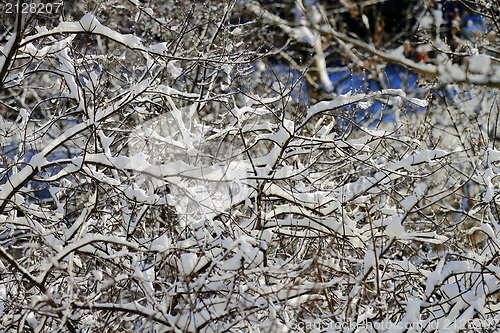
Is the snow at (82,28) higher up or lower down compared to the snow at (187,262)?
higher up

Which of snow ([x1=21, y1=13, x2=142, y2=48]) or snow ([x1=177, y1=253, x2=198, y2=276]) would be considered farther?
snow ([x1=21, y1=13, x2=142, y2=48])

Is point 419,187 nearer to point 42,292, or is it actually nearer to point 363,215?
point 363,215

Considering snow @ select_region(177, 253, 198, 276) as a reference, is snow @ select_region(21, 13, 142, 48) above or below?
above

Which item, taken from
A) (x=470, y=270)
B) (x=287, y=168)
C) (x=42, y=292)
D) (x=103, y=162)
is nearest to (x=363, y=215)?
(x=287, y=168)

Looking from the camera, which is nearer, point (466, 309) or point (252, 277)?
point (466, 309)

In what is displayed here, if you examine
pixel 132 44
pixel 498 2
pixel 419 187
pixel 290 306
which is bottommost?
pixel 290 306

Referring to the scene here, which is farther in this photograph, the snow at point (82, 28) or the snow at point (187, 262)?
the snow at point (82, 28)

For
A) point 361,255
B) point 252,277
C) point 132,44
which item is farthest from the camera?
point 361,255

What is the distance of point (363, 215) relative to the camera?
3.95m

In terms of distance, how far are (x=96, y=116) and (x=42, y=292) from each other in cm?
116

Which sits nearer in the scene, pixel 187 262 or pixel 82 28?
pixel 187 262

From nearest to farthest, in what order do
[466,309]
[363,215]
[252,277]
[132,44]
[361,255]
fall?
[466,309] < [252,277] < [132,44] < [361,255] < [363,215]

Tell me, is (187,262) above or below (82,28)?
below

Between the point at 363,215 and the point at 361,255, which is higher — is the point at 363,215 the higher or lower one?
the higher one
